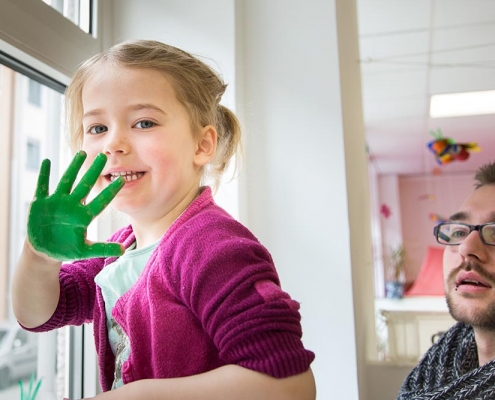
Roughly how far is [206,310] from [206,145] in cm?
31

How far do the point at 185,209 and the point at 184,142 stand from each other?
0.33ft

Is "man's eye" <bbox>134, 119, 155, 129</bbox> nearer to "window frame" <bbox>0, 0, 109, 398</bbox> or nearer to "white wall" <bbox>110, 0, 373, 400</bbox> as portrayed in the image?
"window frame" <bbox>0, 0, 109, 398</bbox>

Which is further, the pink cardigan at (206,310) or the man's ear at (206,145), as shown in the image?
the man's ear at (206,145)

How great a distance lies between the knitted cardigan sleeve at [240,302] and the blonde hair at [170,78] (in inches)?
9.6

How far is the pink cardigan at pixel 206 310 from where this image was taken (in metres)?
0.58

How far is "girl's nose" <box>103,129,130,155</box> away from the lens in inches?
27.8

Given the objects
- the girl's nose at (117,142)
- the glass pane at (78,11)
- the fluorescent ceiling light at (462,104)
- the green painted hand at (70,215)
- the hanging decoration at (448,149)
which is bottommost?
the green painted hand at (70,215)

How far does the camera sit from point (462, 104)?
5.36 metres

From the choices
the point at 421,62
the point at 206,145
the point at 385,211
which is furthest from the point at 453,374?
the point at 385,211

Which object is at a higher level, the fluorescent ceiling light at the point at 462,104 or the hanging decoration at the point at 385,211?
the fluorescent ceiling light at the point at 462,104

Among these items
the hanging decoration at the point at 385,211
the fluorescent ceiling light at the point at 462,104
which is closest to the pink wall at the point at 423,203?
the hanging decoration at the point at 385,211

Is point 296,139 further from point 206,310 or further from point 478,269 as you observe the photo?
point 206,310

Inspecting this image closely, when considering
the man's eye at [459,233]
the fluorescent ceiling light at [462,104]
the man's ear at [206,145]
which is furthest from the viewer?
the fluorescent ceiling light at [462,104]

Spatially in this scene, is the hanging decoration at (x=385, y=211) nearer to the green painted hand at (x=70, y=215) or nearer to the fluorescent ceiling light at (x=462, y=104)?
the fluorescent ceiling light at (x=462, y=104)
